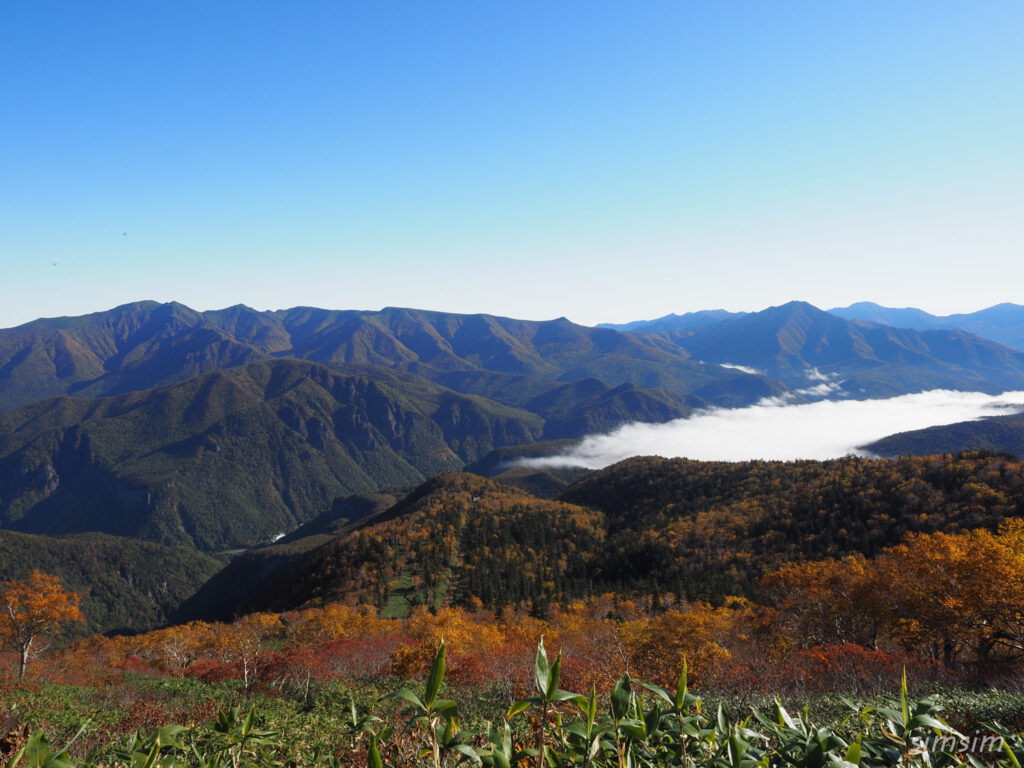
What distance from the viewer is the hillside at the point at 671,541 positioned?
4572 inches

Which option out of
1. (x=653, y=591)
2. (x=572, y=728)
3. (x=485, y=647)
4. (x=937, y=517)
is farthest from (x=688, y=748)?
(x=937, y=517)

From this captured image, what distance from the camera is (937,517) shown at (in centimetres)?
11450

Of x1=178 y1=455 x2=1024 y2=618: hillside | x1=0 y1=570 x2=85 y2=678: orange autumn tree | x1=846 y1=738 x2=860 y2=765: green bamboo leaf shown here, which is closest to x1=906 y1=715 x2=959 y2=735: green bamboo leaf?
x1=846 y1=738 x2=860 y2=765: green bamboo leaf

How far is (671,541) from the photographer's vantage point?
486 ft

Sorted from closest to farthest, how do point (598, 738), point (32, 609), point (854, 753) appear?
point (854, 753)
point (598, 738)
point (32, 609)

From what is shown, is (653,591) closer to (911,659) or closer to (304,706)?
(911,659)

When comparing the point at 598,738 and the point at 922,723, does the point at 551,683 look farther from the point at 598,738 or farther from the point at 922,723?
the point at 922,723

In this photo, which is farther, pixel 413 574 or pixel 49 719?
pixel 413 574

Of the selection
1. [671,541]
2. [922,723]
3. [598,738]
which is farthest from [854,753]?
[671,541]

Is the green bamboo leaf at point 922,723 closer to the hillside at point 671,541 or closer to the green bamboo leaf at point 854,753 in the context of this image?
the green bamboo leaf at point 854,753

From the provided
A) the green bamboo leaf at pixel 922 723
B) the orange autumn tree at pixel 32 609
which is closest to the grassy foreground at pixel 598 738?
the green bamboo leaf at pixel 922 723

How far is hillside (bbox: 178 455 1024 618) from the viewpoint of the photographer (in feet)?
381

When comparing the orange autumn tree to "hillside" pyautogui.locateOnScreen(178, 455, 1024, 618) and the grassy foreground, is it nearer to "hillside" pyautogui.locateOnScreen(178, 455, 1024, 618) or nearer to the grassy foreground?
the grassy foreground

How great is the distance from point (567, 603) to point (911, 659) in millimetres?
89527
